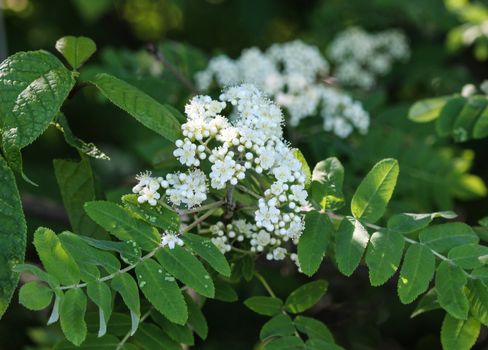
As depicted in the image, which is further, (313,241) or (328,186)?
(328,186)

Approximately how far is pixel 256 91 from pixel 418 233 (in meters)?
0.67

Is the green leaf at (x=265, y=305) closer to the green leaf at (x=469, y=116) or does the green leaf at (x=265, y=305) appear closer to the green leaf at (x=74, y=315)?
the green leaf at (x=74, y=315)

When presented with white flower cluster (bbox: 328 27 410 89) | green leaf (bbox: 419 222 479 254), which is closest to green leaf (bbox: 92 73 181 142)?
green leaf (bbox: 419 222 479 254)

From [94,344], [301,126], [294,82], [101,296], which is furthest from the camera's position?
[301,126]

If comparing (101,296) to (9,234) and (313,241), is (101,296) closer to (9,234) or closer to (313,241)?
(9,234)

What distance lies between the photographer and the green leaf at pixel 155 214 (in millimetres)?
2129

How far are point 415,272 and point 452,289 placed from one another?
0.11 m

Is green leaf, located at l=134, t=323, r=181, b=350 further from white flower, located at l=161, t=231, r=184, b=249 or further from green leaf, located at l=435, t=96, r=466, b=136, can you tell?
green leaf, located at l=435, t=96, r=466, b=136

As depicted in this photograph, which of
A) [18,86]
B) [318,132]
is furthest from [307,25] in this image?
[18,86]

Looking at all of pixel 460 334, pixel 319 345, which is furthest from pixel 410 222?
pixel 319 345

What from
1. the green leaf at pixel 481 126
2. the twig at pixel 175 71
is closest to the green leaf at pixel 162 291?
the green leaf at pixel 481 126

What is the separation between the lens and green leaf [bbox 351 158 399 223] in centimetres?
228

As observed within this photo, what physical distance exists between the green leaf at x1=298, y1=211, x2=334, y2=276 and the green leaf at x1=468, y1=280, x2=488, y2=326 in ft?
1.37

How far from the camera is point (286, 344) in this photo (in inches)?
89.2
